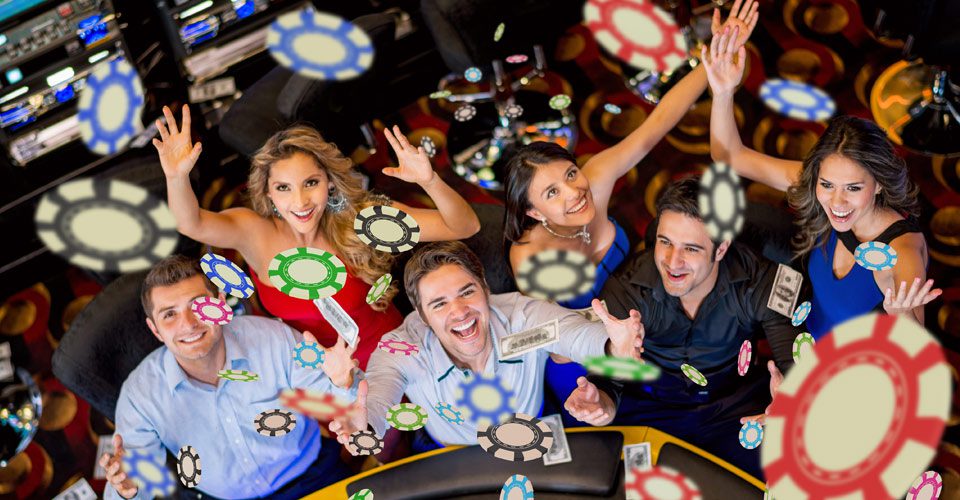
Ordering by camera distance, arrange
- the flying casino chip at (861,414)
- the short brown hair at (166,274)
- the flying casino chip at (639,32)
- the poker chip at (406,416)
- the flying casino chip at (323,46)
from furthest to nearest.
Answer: the flying casino chip at (639,32)
the flying casino chip at (323,46)
the short brown hair at (166,274)
the poker chip at (406,416)
the flying casino chip at (861,414)

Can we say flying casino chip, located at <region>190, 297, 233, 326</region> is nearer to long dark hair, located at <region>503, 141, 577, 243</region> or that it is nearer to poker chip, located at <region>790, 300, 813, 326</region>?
long dark hair, located at <region>503, 141, 577, 243</region>

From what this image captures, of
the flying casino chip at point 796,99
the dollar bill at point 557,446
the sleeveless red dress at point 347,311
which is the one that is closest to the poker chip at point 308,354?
the sleeveless red dress at point 347,311

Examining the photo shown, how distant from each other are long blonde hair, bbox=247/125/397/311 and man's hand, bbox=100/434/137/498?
0.92 meters

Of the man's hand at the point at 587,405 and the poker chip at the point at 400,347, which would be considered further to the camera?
the poker chip at the point at 400,347

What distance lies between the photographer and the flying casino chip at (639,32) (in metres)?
4.51

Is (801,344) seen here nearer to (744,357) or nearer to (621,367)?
(744,357)

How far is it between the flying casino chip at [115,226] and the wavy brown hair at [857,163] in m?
2.13

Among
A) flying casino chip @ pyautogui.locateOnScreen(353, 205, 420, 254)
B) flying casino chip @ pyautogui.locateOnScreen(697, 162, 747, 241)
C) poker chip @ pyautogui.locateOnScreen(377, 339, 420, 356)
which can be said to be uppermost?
flying casino chip @ pyautogui.locateOnScreen(697, 162, 747, 241)

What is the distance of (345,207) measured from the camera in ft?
12.2

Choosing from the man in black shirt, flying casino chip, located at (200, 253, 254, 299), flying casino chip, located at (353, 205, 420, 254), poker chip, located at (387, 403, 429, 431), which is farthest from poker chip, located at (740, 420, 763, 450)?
flying casino chip, located at (200, 253, 254, 299)

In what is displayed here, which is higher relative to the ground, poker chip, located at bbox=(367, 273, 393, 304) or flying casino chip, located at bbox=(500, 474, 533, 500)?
poker chip, located at bbox=(367, 273, 393, 304)

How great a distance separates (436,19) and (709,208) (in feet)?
4.74

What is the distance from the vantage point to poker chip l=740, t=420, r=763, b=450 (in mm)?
3244

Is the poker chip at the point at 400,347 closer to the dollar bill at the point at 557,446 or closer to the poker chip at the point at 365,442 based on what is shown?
the poker chip at the point at 365,442
